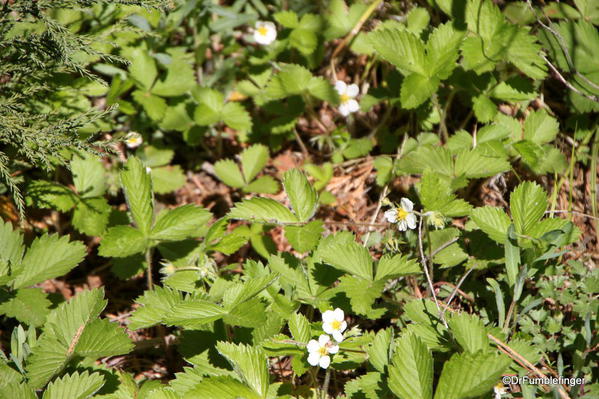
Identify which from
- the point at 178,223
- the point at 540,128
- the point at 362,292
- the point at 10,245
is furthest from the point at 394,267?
the point at 10,245

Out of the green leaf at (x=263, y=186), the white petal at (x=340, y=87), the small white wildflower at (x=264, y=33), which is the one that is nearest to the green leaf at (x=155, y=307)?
the green leaf at (x=263, y=186)

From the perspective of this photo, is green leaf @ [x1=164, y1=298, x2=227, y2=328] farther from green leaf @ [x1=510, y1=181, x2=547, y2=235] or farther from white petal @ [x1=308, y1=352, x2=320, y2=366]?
green leaf @ [x1=510, y1=181, x2=547, y2=235]

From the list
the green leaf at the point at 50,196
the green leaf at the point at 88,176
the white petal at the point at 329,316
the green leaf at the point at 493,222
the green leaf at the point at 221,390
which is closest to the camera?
the green leaf at the point at 221,390

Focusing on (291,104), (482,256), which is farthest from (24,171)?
(482,256)

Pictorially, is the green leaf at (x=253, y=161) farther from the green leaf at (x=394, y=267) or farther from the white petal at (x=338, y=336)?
the white petal at (x=338, y=336)

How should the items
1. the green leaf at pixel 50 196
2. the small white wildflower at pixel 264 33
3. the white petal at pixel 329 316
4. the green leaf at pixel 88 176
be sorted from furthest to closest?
1. the small white wildflower at pixel 264 33
2. the green leaf at pixel 88 176
3. the green leaf at pixel 50 196
4. the white petal at pixel 329 316

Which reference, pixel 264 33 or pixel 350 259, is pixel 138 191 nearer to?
pixel 350 259
